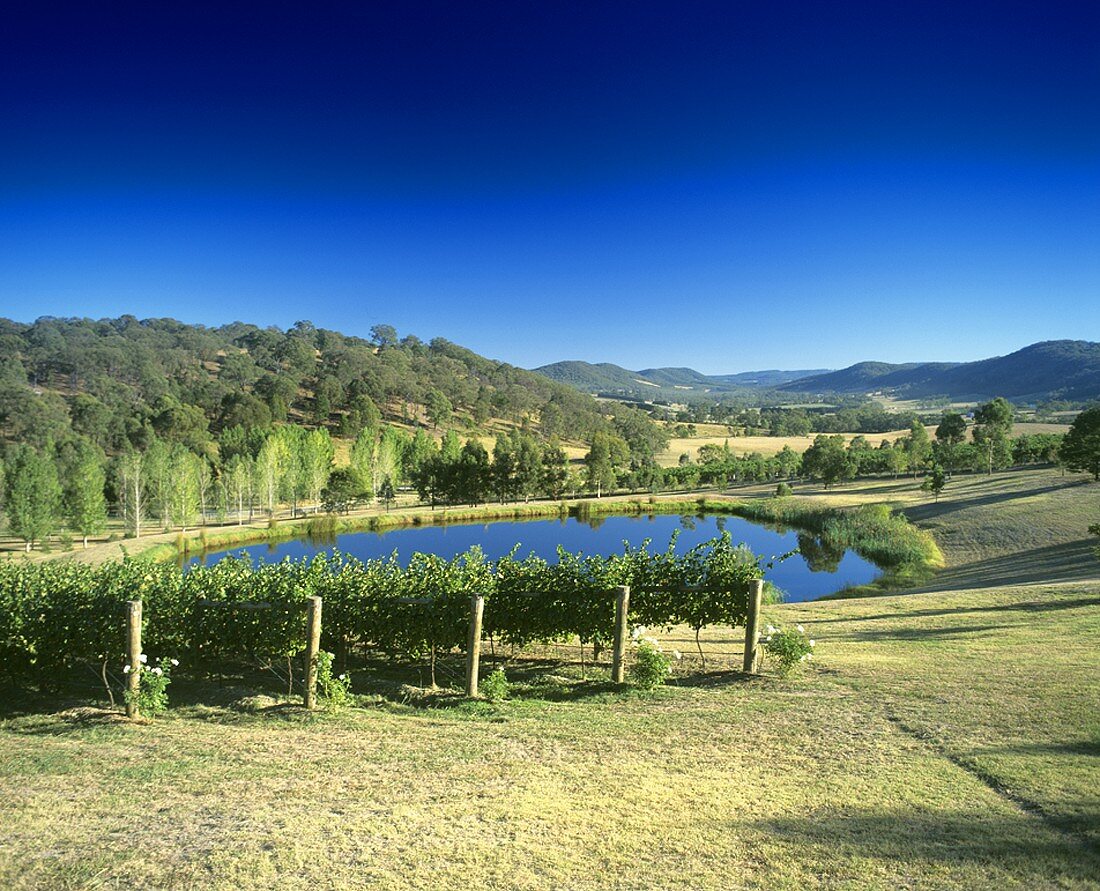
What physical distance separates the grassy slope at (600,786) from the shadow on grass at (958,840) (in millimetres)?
22

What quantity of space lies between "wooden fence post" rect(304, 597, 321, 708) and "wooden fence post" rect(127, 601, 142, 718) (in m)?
2.53

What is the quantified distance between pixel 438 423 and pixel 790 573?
88201mm

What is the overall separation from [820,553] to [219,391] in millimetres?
102958

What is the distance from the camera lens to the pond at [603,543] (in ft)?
132

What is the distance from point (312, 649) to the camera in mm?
10805

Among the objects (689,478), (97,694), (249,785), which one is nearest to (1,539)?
(97,694)

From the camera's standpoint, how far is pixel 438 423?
396ft

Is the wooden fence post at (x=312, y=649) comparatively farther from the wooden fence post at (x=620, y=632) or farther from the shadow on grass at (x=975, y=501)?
the shadow on grass at (x=975, y=501)

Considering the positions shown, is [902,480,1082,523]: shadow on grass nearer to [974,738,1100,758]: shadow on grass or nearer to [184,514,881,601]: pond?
[184,514,881,601]: pond

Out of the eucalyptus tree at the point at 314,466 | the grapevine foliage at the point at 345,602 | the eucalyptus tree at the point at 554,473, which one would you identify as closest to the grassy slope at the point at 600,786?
the grapevine foliage at the point at 345,602

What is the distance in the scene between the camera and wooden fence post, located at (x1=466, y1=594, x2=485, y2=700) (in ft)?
36.9

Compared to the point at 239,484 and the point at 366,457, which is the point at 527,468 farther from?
the point at 239,484

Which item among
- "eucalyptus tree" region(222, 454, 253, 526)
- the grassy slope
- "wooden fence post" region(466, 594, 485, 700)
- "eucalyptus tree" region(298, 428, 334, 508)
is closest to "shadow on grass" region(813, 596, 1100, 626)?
the grassy slope

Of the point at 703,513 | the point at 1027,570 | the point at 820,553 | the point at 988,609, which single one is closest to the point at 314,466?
the point at 703,513
